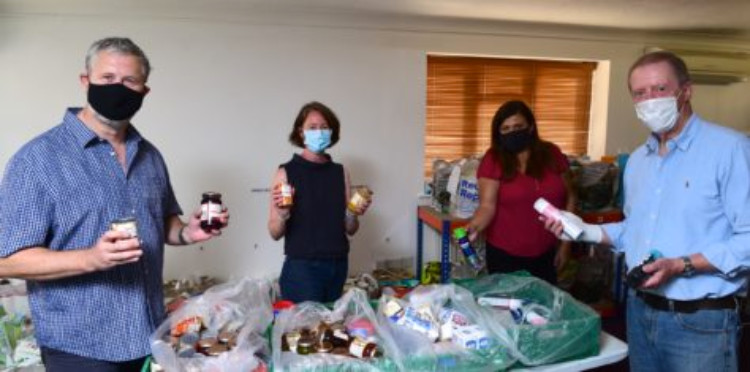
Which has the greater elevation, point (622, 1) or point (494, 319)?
point (622, 1)

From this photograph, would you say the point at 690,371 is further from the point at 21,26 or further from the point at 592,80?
the point at 21,26

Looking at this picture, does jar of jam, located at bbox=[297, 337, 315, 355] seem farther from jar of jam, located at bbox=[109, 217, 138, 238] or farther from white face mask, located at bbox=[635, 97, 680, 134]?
white face mask, located at bbox=[635, 97, 680, 134]

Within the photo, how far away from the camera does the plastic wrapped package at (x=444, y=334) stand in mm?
1158

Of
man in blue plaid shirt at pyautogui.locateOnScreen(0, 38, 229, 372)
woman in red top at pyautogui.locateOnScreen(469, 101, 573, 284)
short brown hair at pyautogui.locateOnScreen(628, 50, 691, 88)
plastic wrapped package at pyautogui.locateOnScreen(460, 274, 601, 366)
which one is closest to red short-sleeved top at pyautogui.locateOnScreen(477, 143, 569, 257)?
woman in red top at pyautogui.locateOnScreen(469, 101, 573, 284)

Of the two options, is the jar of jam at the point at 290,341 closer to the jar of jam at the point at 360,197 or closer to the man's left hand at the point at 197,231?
the man's left hand at the point at 197,231

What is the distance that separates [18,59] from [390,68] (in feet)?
6.71

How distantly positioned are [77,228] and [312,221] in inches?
34.2

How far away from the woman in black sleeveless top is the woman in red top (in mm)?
619

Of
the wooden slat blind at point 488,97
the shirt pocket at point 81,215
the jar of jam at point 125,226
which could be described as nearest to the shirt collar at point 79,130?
the shirt pocket at point 81,215

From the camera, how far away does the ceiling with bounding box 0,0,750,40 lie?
254 centimetres

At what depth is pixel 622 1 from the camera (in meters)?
2.60

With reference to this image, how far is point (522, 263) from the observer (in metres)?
2.06

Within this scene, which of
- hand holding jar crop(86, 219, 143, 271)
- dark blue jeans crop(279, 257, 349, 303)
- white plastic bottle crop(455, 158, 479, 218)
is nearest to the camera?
hand holding jar crop(86, 219, 143, 271)

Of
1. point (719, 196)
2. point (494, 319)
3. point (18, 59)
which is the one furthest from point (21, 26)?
point (719, 196)
